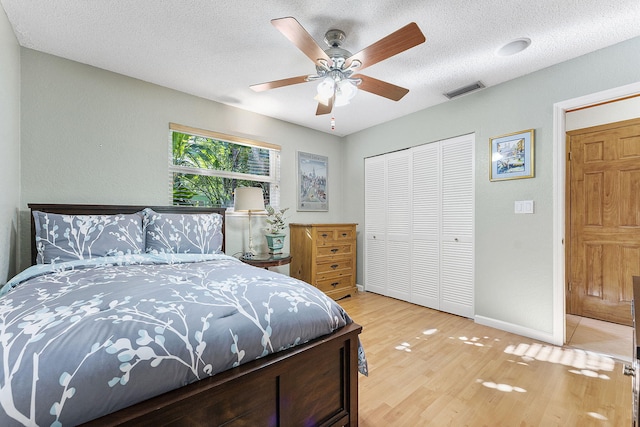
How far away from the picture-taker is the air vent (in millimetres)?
2660

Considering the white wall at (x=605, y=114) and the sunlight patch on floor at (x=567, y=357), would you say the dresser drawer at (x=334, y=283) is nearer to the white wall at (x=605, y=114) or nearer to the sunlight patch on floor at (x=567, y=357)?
the sunlight patch on floor at (x=567, y=357)

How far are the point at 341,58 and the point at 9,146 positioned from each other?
2325 mm

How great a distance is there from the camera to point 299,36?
1555mm

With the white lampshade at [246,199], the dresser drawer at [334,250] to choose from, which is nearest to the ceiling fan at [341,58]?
the white lampshade at [246,199]

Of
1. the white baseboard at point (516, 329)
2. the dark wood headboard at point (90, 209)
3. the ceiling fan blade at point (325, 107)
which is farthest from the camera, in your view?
the white baseboard at point (516, 329)

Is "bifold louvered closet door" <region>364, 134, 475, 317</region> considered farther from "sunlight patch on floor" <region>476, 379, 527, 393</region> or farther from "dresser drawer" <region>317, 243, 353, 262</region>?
"sunlight patch on floor" <region>476, 379, 527, 393</region>

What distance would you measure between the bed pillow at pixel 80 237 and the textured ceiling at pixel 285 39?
1.32 metres

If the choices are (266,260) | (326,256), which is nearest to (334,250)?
(326,256)

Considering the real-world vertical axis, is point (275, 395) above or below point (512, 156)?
below

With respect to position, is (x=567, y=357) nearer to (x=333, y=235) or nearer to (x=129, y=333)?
(x=333, y=235)

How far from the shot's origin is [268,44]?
2.07m

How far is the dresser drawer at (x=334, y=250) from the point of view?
3459 millimetres

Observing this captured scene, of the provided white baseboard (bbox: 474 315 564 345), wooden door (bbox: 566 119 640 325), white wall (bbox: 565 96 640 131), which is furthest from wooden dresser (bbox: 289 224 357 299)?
white wall (bbox: 565 96 640 131)

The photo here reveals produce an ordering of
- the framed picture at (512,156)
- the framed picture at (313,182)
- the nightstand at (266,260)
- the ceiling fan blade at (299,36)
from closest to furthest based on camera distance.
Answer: the ceiling fan blade at (299,36), the framed picture at (512,156), the nightstand at (266,260), the framed picture at (313,182)
